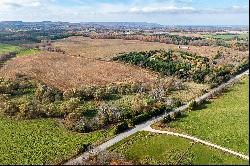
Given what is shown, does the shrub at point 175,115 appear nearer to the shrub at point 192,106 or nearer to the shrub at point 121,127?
the shrub at point 192,106

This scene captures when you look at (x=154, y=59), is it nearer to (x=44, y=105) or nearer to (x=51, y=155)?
(x=44, y=105)

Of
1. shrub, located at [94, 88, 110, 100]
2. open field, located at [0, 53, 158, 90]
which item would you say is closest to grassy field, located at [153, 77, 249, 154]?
shrub, located at [94, 88, 110, 100]

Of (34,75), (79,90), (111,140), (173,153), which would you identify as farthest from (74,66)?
(173,153)

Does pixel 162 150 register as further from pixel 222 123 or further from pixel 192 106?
pixel 192 106

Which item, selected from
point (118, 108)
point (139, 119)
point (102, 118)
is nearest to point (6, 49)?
point (118, 108)

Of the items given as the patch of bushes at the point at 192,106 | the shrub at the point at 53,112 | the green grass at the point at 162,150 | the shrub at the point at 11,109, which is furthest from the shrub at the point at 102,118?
the patch of bushes at the point at 192,106

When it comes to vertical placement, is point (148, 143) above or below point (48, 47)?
below
